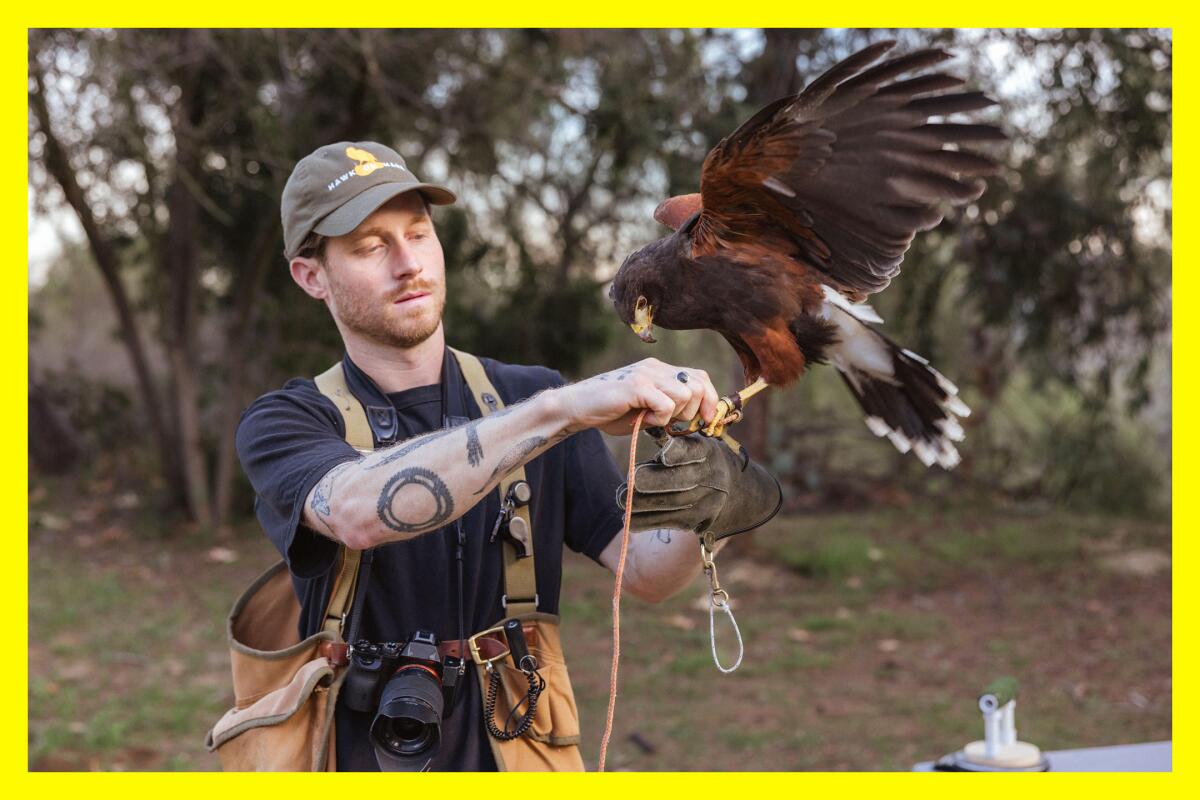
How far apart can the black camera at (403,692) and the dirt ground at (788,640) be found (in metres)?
3.84

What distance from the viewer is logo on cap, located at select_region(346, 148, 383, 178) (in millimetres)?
2438

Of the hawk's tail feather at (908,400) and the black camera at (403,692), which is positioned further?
the hawk's tail feather at (908,400)

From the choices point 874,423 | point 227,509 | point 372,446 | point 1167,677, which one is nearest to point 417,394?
point 372,446

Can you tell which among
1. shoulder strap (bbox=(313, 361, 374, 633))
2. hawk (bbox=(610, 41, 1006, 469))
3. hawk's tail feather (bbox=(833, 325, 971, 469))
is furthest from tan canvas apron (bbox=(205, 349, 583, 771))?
Result: hawk's tail feather (bbox=(833, 325, 971, 469))

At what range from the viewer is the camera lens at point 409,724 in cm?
222

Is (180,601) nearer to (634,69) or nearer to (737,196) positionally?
(634,69)

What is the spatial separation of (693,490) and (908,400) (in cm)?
101

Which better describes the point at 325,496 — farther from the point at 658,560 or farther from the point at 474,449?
the point at 658,560

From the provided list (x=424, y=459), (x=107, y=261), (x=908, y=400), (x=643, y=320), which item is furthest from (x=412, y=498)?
(x=107, y=261)

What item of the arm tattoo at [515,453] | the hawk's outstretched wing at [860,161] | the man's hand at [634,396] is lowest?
the arm tattoo at [515,453]

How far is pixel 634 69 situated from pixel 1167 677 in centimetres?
532

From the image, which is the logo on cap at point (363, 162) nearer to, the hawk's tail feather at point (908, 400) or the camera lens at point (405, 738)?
the camera lens at point (405, 738)

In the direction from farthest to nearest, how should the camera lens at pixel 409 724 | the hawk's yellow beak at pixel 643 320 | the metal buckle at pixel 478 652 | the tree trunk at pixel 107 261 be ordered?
1. the tree trunk at pixel 107 261
2. the hawk's yellow beak at pixel 643 320
3. the metal buckle at pixel 478 652
4. the camera lens at pixel 409 724

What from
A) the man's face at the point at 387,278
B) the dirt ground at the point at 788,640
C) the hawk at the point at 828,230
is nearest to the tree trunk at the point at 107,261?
the dirt ground at the point at 788,640
